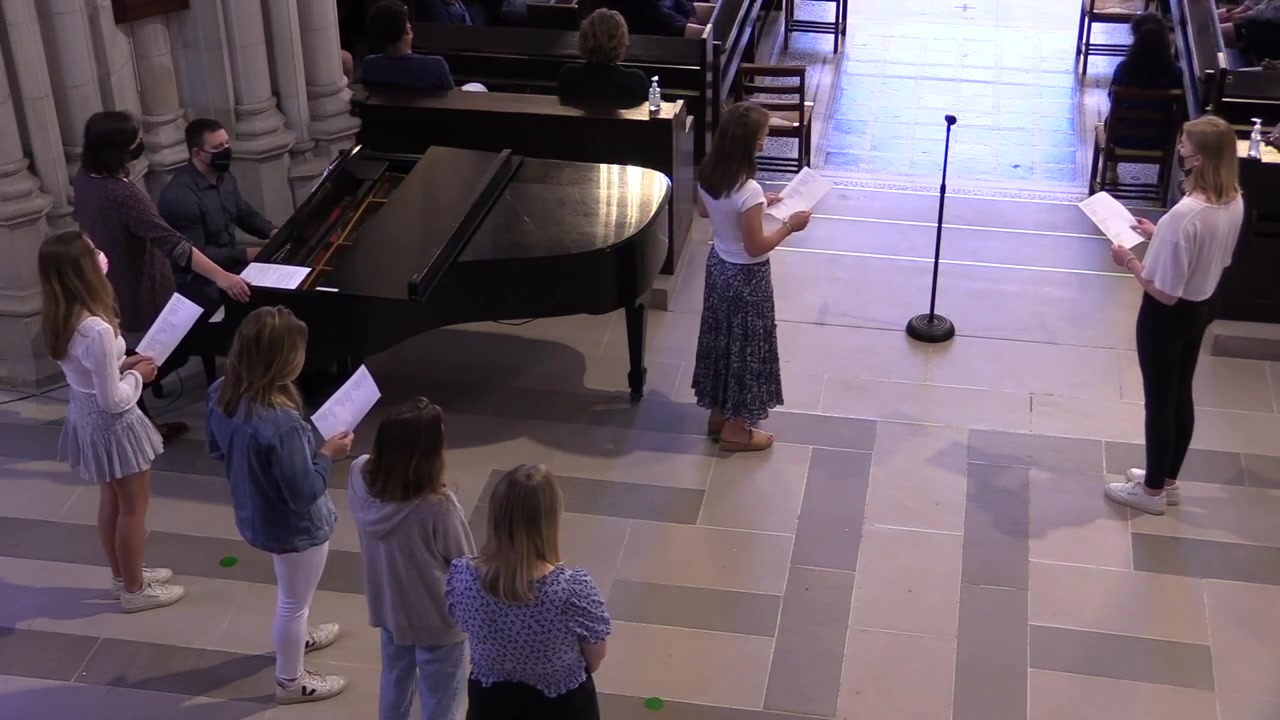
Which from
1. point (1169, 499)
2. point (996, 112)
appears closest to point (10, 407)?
point (1169, 499)

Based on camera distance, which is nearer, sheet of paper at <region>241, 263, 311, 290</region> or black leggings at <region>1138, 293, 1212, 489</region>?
black leggings at <region>1138, 293, 1212, 489</region>

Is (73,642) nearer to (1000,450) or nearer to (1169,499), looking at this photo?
(1000,450)

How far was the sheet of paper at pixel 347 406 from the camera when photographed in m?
4.12

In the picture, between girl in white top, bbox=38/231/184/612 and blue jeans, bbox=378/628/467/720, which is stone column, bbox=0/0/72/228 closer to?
girl in white top, bbox=38/231/184/612

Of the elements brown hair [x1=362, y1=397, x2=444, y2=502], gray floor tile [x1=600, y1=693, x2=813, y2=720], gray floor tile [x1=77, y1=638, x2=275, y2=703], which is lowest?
gray floor tile [x1=600, y1=693, x2=813, y2=720]

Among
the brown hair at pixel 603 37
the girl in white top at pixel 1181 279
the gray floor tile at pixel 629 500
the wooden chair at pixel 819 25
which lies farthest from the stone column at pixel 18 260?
the wooden chair at pixel 819 25

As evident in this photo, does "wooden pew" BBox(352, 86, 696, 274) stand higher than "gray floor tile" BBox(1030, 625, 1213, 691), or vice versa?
"wooden pew" BBox(352, 86, 696, 274)

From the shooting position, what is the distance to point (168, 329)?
4.78 metres

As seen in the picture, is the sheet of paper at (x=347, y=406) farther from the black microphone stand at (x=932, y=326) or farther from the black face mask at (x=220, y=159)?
the black microphone stand at (x=932, y=326)

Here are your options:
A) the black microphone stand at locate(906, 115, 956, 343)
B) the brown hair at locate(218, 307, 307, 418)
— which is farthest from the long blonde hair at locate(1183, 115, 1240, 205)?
the brown hair at locate(218, 307, 307, 418)

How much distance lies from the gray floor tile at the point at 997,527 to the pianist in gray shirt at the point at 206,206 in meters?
3.14

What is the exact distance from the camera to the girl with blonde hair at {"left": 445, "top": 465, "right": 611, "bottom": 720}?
128 inches

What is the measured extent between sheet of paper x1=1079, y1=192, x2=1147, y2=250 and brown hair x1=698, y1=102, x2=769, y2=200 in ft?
4.07

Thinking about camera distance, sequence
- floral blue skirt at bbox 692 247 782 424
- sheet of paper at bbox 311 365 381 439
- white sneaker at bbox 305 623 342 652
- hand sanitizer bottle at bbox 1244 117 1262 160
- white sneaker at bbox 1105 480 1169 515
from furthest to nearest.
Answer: hand sanitizer bottle at bbox 1244 117 1262 160 < floral blue skirt at bbox 692 247 782 424 < white sneaker at bbox 1105 480 1169 515 < white sneaker at bbox 305 623 342 652 < sheet of paper at bbox 311 365 381 439
